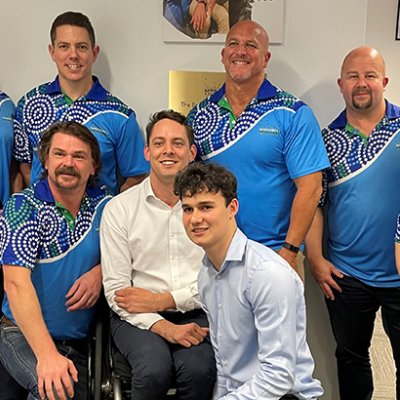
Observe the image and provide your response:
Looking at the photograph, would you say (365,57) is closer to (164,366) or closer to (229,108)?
(229,108)

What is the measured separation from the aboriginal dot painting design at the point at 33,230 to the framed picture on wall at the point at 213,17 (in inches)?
40.1

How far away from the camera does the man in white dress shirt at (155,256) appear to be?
6.59 feet

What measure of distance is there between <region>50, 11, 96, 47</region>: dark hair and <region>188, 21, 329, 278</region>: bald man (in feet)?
1.98

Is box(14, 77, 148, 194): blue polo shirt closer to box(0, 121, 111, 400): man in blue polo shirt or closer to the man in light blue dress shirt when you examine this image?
box(0, 121, 111, 400): man in blue polo shirt

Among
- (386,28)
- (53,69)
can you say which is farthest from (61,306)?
(386,28)

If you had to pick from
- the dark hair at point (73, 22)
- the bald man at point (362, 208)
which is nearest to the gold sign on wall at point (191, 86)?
the dark hair at point (73, 22)

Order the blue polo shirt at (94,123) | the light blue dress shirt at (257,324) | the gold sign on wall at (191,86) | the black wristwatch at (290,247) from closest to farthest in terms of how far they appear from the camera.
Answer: the light blue dress shirt at (257,324) → the black wristwatch at (290,247) → the blue polo shirt at (94,123) → the gold sign on wall at (191,86)

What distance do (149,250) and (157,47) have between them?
3.42 feet

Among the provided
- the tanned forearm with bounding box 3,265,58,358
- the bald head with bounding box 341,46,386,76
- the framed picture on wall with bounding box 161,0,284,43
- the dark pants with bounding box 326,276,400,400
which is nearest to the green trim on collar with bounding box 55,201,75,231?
the tanned forearm with bounding box 3,265,58,358

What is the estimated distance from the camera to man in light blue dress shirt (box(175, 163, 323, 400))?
5.13ft

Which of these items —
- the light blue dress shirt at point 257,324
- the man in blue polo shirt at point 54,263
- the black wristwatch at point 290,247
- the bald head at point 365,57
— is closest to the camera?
the light blue dress shirt at point 257,324

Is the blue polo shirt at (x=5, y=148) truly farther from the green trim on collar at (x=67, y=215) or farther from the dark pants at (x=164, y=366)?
the dark pants at (x=164, y=366)

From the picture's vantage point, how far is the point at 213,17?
2559mm

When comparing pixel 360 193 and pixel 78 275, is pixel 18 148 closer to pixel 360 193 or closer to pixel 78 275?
pixel 78 275
